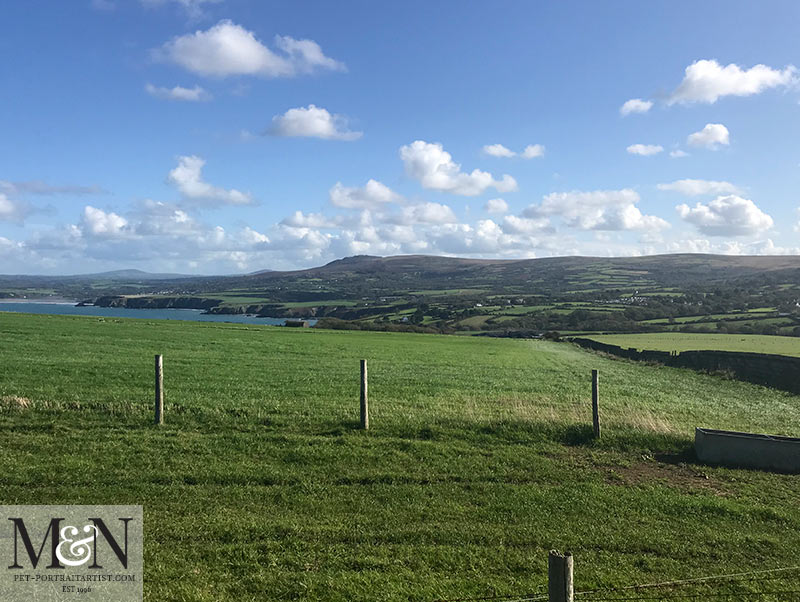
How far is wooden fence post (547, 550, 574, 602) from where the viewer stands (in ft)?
15.0

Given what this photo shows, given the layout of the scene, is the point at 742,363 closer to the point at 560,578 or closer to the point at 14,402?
the point at 560,578

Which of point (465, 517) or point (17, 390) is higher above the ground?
point (17, 390)

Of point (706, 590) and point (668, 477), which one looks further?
point (668, 477)

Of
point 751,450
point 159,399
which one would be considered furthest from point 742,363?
point 159,399

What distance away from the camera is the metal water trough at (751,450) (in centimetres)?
1223

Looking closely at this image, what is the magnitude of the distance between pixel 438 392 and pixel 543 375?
12.9 metres

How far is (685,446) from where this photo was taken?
13812 millimetres

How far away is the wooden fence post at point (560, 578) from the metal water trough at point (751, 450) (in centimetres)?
1019

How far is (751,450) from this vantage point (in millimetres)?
12469

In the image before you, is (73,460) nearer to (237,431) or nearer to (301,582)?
(237,431)

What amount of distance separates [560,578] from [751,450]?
10.5 m

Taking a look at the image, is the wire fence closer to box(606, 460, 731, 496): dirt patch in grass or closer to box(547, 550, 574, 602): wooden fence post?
box(547, 550, 574, 602): wooden fence post

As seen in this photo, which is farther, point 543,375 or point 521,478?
point 543,375

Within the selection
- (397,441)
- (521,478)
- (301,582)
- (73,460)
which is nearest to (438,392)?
(397,441)
